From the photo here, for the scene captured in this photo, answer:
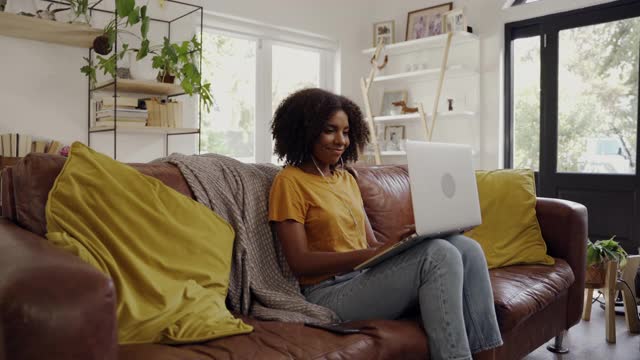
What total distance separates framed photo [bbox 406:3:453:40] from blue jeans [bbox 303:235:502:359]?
3504mm

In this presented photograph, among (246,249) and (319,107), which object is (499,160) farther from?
(246,249)

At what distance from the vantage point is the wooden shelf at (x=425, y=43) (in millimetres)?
4559

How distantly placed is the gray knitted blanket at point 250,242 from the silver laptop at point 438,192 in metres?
0.24

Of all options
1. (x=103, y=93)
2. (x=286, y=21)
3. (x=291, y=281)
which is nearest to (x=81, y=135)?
(x=103, y=93)

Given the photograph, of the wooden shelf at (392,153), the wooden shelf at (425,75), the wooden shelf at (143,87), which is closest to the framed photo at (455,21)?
the wooden shelf at (425,75)

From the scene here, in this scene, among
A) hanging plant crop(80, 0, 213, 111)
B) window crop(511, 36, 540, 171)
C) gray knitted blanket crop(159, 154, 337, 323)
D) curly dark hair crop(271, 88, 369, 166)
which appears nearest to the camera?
gray knitted blanket crop(159, 154, 337, 323)

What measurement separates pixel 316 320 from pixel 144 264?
1.59 feet

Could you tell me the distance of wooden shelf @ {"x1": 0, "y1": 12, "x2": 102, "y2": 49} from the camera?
326 centimetres

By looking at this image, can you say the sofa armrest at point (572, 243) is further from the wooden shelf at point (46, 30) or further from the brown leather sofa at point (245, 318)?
the wooden shelf at point (46, 30)

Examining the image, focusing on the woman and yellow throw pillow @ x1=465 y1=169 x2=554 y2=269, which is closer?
the woman

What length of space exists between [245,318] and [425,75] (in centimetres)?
378

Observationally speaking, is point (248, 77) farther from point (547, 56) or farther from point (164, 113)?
point (547, 56)

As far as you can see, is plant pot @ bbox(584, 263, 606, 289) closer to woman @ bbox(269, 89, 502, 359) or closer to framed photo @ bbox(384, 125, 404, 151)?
woman @ bbox(269, 89, 502, 359)

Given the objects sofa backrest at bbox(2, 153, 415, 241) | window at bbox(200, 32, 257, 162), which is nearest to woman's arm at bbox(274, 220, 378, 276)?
sofa backrest at bbox(2, 153, 415, 241)
